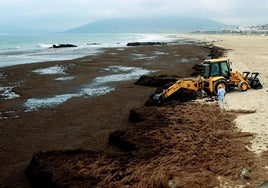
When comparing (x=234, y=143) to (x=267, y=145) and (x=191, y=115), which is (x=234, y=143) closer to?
(x=267, y=145)

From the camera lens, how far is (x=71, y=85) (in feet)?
81.4

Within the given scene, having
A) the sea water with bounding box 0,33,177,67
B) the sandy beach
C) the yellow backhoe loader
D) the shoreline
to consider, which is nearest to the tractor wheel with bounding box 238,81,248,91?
the yellow backhoe loader

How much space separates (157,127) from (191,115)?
2.15 m

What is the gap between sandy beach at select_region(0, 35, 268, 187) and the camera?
8.78 meters

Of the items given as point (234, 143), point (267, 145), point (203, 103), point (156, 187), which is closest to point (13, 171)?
point (156, 187)

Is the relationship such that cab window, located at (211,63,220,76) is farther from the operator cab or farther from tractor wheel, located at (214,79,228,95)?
tractor wheel, located at (214,79,228,95)

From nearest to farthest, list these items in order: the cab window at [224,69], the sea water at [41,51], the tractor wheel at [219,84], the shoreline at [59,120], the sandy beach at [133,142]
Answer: the sandy beach at [133,142] → the shoreline at [59,120] → the tractor wheel at [219,84] → the cab window at [224,69] → the sea water at [41,51]

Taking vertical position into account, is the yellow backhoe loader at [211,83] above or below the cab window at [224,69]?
below

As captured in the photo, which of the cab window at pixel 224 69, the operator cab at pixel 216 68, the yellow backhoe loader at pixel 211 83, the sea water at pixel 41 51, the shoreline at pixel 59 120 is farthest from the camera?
the sea water at pixel 41 51

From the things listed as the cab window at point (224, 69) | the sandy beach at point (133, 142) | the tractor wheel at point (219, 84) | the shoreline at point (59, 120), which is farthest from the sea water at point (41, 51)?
the tractor wheel at point (219, 84)

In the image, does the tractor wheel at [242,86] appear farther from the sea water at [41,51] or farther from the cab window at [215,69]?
the sea water at [41,51]

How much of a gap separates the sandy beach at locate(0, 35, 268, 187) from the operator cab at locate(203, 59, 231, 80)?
1.18 m

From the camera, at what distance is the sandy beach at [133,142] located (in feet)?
28.8

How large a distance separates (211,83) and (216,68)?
118 centimetres
